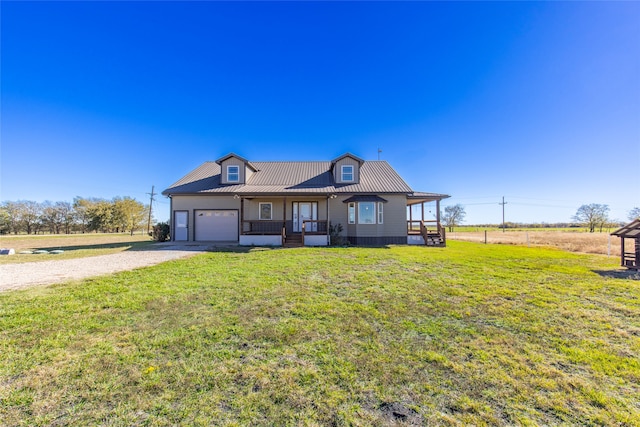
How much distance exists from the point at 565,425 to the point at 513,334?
186 centimetres

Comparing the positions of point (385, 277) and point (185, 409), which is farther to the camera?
point (385, 277)

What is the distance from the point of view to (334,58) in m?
15.4

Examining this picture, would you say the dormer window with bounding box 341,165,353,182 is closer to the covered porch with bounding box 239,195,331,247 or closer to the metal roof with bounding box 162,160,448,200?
the metal roof with bounding box 162,160,448,200

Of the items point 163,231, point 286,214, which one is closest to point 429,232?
point 286,214

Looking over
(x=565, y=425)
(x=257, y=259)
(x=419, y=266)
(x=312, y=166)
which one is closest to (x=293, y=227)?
(x=312, y=166)

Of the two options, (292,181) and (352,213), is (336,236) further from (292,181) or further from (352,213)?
(292,181)

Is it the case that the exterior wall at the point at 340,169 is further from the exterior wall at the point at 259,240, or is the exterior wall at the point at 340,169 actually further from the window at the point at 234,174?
the window at the point at 234,174

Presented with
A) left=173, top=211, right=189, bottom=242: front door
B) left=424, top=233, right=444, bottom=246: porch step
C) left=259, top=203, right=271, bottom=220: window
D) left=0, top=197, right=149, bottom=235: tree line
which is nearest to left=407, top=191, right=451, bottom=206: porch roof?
left=424, top=233, right=444, bottom=246: porch step

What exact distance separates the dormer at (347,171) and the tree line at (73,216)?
1430 inches

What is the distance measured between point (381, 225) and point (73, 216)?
54.9 m

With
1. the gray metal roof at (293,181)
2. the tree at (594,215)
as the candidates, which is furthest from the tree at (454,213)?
the gray metal roof at (293,181)

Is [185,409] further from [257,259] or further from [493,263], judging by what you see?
[493,263]

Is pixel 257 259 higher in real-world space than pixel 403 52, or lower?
lower

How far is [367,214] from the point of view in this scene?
16.4 metres
